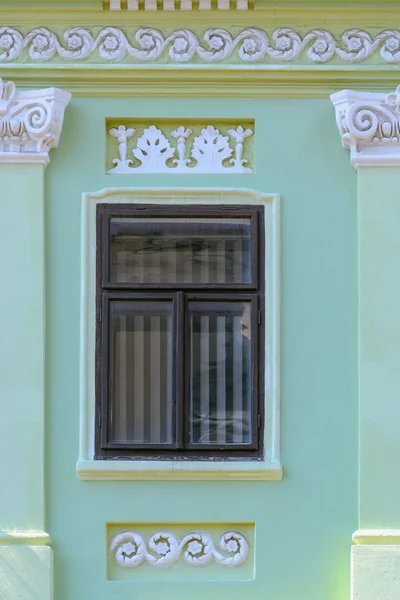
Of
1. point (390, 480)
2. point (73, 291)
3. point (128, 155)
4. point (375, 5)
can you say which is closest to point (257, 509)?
point (390, 480)

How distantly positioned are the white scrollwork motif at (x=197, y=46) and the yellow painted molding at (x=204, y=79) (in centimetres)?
8

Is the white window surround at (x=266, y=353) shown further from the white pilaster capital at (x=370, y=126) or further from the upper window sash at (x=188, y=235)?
the white pilaster capital at (x=370, y=126)

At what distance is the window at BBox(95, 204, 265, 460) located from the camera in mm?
8977

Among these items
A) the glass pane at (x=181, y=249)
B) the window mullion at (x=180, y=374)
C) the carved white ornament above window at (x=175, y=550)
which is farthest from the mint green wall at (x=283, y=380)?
the window mullion at (x=180, y=374)

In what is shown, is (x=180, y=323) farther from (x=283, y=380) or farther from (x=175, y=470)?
(x=175, y=470)

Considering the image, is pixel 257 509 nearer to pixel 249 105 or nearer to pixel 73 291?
pixel 73 291

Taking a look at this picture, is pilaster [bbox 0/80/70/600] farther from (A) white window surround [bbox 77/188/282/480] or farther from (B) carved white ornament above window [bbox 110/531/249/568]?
(B) carved white ornament above window [bbox 110/531/249/568]

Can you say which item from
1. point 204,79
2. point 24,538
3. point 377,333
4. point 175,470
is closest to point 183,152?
point 204,79

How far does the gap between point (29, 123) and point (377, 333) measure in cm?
261

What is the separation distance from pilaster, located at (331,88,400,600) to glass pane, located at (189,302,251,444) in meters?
0.75

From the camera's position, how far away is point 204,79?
30.0 ft

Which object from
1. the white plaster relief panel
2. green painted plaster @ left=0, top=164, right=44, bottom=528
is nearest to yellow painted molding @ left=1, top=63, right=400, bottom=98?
green painted plaster @ left=0, top=164, right=44, bottom=528

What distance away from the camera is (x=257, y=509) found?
882cm

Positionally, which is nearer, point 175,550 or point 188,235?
point 175,550
